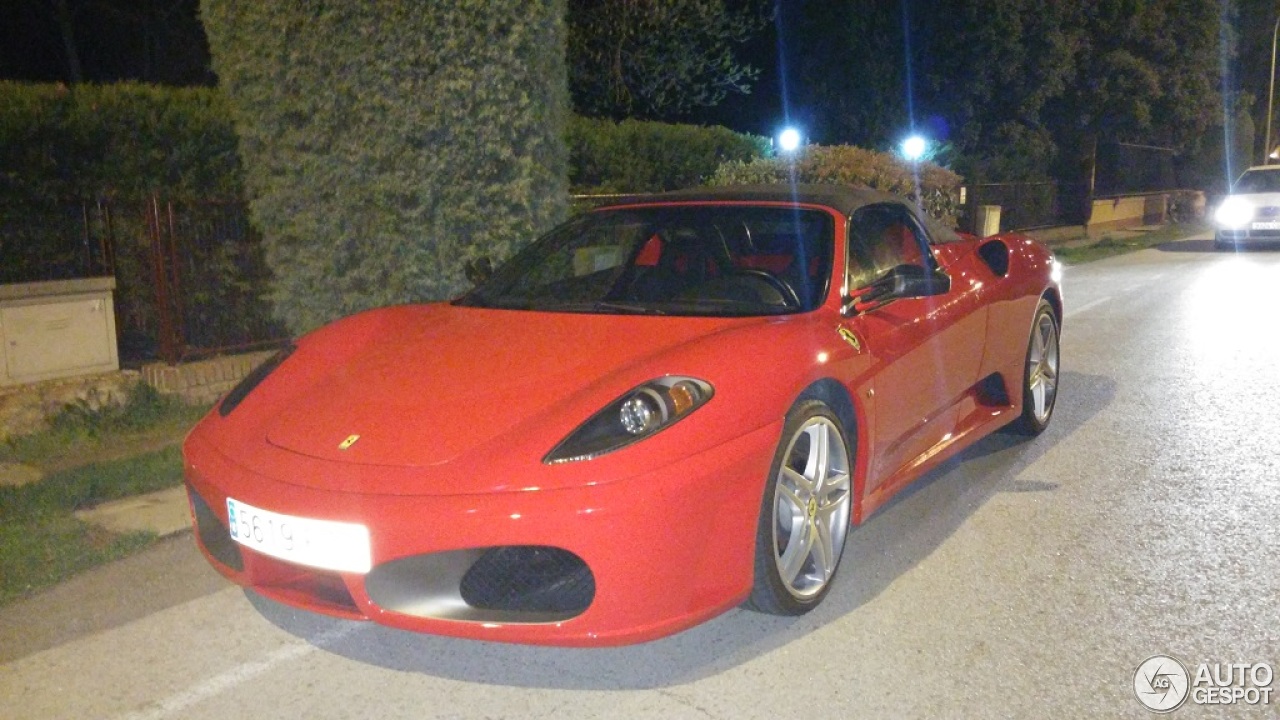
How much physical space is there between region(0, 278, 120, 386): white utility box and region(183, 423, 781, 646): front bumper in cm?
425

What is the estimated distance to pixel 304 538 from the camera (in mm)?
3158

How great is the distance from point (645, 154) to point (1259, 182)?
45.8 ft

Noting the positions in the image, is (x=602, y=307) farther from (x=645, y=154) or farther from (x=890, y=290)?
(x=645, y=154)

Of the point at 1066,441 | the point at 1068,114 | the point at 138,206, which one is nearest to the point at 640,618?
the point at 1066,441

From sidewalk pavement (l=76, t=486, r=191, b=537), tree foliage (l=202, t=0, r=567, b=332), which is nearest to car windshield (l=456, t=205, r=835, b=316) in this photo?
sidewalk pavement (l=76, t=486, r=191, b=537)

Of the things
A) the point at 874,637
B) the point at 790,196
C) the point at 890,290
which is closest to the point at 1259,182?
the point at 790,196

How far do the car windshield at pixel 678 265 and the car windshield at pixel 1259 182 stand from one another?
62.0 ft

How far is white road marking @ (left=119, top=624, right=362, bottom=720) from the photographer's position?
3.20 meters

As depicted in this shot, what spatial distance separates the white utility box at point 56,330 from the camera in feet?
21.6

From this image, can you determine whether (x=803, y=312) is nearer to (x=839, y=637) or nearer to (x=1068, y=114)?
(x=839, y=637)

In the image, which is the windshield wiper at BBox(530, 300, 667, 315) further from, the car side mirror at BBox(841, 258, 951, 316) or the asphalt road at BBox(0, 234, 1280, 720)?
the asphalt road at BBox(0, 234, 1280, 720)

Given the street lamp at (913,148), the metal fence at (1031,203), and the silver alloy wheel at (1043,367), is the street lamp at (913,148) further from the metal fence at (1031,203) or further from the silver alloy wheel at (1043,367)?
the silver alloy wheel at (1043,367)

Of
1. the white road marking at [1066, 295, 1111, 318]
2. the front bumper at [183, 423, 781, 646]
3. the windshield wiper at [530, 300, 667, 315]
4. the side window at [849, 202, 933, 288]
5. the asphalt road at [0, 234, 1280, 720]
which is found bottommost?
the asphalt road at [0, 234, 1280, 720]

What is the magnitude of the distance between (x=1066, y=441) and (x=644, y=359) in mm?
3425
